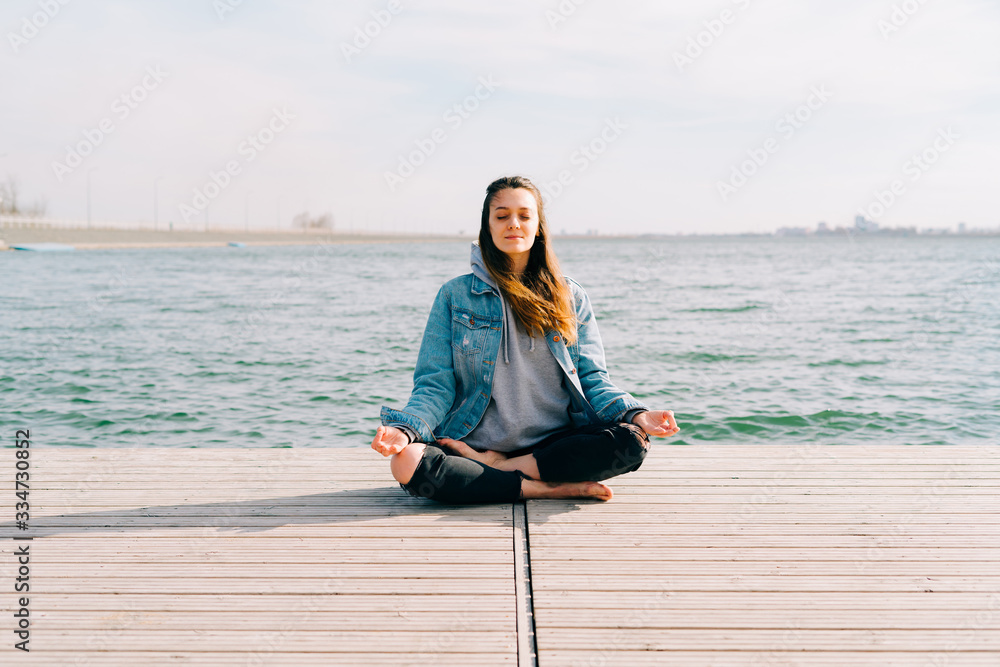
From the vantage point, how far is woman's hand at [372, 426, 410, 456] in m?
2.86

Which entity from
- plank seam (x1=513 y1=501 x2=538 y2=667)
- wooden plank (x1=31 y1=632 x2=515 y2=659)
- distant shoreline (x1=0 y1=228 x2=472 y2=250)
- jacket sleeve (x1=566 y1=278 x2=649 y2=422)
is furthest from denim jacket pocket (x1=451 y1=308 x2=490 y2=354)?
distant shoreline (x1=0 y1=228 x2=472 y2=250)

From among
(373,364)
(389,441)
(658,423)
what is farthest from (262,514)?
(373,364)

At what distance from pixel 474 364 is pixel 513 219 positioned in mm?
687

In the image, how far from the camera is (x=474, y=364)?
3.36 meters

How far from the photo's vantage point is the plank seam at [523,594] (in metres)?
2.14

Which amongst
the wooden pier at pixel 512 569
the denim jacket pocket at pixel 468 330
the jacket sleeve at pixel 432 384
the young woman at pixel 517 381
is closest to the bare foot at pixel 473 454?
the young woman at pixel 517 381

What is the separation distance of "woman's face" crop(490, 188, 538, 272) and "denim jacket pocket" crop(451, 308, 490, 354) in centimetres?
35

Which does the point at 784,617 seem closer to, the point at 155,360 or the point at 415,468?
the point at 415,468

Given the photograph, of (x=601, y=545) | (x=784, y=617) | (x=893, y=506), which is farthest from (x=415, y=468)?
(x=893, y=506)

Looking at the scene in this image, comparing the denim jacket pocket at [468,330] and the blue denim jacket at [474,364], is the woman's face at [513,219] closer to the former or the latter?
the blue denim jacket at [474,364]

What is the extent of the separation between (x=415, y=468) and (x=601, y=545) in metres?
0.83

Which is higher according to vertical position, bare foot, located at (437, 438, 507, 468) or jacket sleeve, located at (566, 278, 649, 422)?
jacket sleeve, located at (566, 278, 649, 422)

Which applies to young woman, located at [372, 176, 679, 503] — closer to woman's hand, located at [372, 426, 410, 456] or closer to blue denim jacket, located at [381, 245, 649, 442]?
blue denim jacket, located at [381, 245, 649, 442]

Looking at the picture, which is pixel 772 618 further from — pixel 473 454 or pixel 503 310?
pixel 503 310
